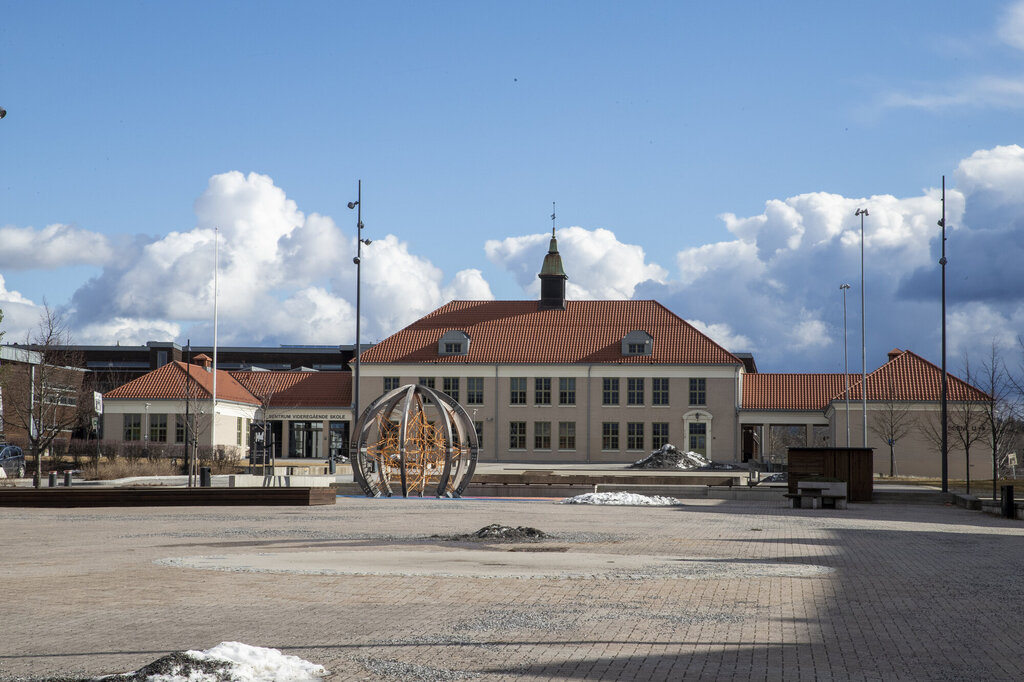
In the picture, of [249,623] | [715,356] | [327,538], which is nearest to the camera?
[249,623]

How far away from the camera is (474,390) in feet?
240

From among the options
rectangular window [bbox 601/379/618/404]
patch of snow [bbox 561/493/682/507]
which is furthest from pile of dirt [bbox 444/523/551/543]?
rectangular window [bbox 601/379/618/404]

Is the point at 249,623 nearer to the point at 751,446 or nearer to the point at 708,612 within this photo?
the point at 708,612

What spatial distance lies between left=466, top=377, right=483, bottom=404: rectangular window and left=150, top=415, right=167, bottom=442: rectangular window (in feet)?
58.9

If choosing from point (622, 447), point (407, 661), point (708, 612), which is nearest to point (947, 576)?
point (708, 612)

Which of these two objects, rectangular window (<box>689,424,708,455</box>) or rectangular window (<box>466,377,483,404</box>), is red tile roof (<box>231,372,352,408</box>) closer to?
rectangular window (<box>466,377,483,404</box>)

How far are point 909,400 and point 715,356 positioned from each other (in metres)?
11.7

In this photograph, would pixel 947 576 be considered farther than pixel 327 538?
No

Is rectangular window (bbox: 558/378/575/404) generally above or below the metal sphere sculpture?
above

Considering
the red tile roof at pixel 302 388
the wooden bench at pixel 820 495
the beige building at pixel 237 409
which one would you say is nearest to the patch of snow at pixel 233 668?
the wooden bench at pixel 820 495

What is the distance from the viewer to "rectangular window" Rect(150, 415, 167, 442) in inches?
2822

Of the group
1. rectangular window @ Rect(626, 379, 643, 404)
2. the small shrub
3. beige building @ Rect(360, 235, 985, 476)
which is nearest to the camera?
the small shrub

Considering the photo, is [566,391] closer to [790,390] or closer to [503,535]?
[790,390]

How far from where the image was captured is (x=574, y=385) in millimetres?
72250
